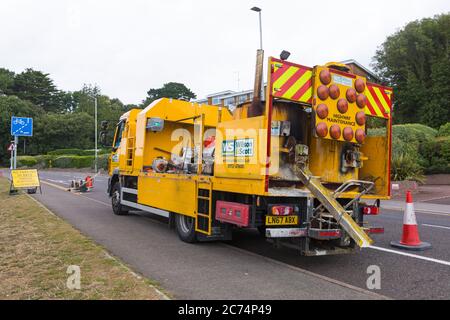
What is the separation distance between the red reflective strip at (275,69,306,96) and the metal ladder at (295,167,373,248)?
122 centimetres

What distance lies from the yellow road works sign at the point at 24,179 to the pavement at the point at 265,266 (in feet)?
29.4

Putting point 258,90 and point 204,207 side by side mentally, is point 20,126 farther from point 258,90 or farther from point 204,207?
point 258,90

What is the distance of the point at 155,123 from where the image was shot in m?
9.89

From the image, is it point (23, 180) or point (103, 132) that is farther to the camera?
→ point (23, 180)

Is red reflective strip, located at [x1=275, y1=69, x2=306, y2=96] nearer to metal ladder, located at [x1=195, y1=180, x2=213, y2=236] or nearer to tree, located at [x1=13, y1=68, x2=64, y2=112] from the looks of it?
metal ladder, located at [x1=195, y1=180, x2=213, y2=236]

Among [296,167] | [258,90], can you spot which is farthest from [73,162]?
[296,167]

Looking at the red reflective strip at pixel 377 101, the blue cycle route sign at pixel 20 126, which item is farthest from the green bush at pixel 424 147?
the blue cycle route sign at pixel 20 126

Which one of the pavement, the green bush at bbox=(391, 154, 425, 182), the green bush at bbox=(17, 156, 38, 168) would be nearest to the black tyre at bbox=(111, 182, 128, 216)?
the pavement

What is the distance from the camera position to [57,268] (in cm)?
561

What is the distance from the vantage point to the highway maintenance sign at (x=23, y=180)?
17297mm

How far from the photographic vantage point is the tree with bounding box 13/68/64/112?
79.4 m

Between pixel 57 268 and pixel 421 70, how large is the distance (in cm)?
4877
